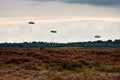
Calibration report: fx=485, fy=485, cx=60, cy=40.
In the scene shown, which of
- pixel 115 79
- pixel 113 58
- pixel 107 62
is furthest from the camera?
pixel 113 58

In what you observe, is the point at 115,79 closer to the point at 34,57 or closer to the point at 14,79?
the point at 14,79

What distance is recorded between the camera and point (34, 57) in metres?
77.6

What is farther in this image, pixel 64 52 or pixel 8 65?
pixel 64 52

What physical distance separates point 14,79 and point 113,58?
129 feet

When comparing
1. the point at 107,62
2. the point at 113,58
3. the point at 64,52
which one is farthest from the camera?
the point at 64,52

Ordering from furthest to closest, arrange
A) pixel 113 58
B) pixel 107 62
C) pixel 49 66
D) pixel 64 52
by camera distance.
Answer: pixel 64 52
pixel 113 58
pixel 107 62
pixel 49 66

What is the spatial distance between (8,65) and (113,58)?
2132 cm

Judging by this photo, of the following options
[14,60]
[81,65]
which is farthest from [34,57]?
[81,65]

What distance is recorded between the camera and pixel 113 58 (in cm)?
Result: 8244

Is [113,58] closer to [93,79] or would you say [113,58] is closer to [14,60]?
[14,60]

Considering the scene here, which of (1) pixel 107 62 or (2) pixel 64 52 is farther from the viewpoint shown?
(2) pixel 64 52

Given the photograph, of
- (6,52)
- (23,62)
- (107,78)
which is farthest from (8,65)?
(107,78)

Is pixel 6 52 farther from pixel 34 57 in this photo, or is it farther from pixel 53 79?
pixel 53 79

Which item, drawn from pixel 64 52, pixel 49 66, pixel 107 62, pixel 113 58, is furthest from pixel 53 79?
pixel 64 52
